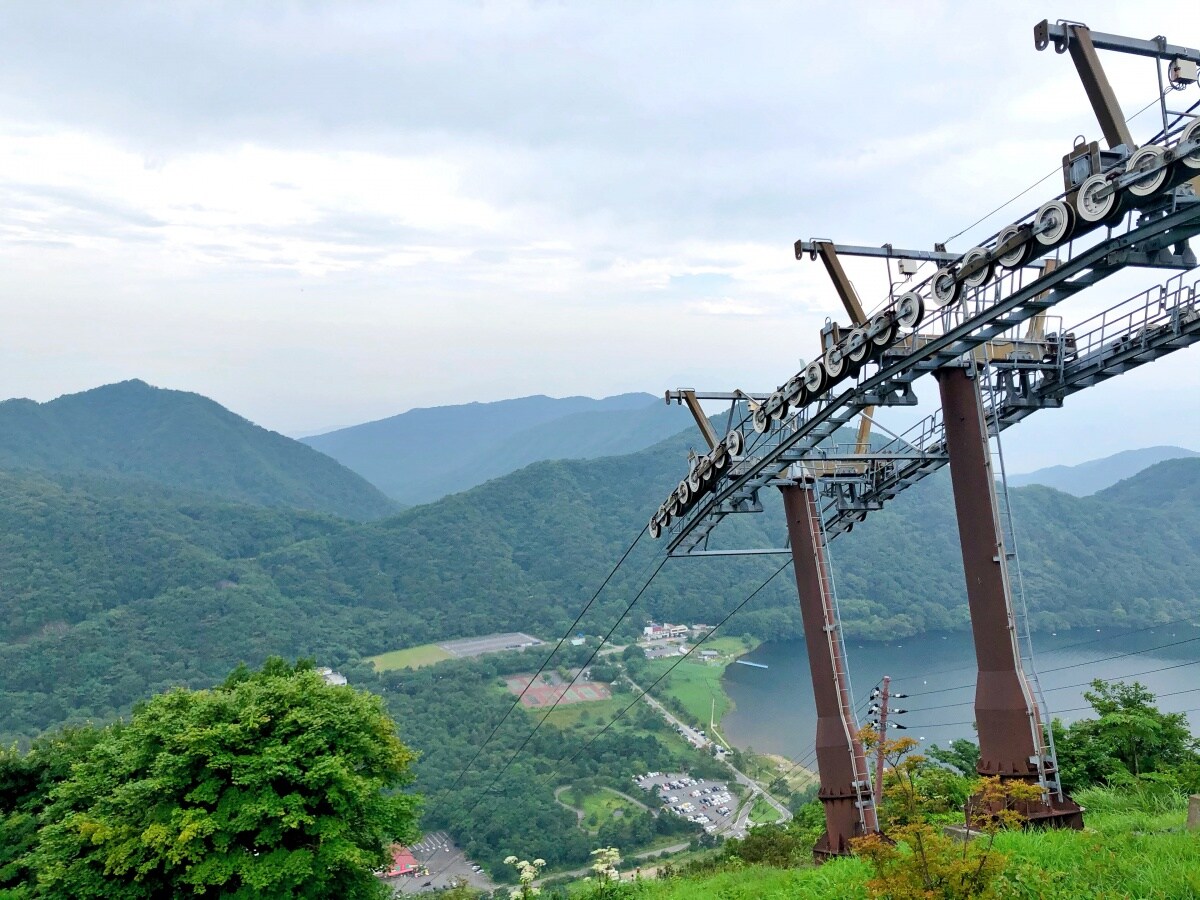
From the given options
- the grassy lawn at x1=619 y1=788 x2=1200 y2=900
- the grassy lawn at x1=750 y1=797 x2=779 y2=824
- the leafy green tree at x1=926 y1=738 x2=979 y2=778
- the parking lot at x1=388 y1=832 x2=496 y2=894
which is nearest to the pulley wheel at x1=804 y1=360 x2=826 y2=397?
the grassy lawn at x1=619 y1=788 x2=1200 y2=900

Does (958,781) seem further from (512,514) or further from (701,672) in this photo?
(512,514)

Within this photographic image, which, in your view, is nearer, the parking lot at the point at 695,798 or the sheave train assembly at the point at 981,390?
the sheave train assembly at the point at 981,390

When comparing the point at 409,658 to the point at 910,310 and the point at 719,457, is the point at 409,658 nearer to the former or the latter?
the point at 719,457

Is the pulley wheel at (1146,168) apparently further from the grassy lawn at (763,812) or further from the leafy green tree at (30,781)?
the grassy lawn at (763,812)

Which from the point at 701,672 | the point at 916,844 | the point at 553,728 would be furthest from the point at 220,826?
the point at 701,672

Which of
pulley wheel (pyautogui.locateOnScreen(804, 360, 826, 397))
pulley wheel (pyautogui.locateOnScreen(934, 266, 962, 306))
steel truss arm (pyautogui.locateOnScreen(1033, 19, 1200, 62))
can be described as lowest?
pulley wheel (pyautogui.locateOnScreen(804, 360, 826, 397))

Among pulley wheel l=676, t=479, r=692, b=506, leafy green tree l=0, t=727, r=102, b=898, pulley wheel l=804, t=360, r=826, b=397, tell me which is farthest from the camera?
leafy green tree l=0, t=727, r=102, b=898

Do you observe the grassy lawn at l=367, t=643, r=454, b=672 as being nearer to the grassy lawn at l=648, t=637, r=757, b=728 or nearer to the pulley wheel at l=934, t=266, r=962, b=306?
the grassy lawn at l=648, t=637, r=757, b=728

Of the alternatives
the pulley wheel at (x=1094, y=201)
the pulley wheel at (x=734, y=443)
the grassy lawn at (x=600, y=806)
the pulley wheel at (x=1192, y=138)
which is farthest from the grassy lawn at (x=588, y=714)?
the pulley wheel at (x=1192, y=138)
